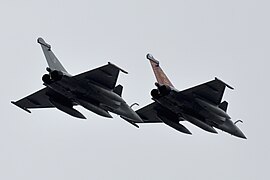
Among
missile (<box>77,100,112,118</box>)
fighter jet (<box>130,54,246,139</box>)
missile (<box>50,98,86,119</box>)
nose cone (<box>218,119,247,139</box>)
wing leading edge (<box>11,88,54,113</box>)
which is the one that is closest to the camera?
missile (<box>77,100,112,118</box>)

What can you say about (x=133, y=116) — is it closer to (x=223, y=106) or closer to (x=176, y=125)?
(x=176, y=125)

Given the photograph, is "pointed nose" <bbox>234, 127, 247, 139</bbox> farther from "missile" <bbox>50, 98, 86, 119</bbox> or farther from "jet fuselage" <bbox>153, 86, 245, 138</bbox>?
"missile" <bbox>50, 98, 86, 119</bbox>

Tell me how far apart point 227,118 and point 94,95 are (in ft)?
25.2

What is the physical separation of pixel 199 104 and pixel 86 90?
6.46 metres

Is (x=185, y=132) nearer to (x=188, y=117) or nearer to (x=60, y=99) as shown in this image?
(x=188, y=117)

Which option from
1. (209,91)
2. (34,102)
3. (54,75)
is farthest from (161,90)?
(34,102)

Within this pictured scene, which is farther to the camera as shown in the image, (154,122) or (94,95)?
(154,122)

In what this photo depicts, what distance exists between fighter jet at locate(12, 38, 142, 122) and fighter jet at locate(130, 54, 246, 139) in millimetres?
2126

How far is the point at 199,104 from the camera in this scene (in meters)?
82.6

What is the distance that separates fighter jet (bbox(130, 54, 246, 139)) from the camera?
82.2 metres

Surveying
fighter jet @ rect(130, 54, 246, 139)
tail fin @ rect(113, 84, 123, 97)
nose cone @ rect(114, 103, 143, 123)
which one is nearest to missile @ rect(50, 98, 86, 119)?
nose cone @ rect(114, 103, 143, 123)

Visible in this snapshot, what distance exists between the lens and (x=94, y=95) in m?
81.6

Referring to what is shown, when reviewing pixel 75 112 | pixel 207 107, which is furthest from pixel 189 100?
pixel 75 112

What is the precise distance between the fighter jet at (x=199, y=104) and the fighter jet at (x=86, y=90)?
2.13 meters
